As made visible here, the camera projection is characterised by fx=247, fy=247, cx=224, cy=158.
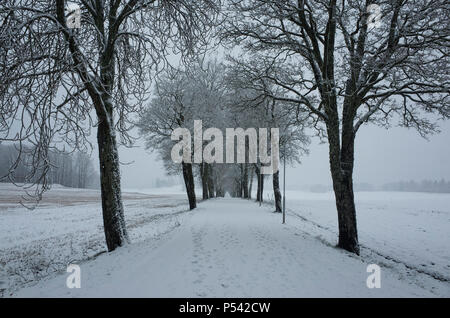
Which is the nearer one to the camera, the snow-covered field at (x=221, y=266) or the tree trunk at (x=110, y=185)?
the snow-covered field at (x=221, y=266)

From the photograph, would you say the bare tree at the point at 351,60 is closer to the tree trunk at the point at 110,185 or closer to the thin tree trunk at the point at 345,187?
the thin tree trunk at the point at 345,187

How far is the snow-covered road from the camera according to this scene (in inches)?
156

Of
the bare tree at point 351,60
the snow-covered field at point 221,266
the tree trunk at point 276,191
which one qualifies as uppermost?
the bare tree at point 351,60

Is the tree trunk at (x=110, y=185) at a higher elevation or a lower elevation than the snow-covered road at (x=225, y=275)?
higher

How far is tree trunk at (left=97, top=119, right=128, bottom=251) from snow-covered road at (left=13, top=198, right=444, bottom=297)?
0.69m

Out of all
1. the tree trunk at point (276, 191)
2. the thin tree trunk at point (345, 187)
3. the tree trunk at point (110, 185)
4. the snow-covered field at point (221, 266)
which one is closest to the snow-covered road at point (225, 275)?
the snow-covered field at point (221, 266)

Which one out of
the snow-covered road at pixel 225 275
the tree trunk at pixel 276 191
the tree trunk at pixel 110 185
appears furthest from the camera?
the tree trunk at pixel 276 191

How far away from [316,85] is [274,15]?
264 centimetres

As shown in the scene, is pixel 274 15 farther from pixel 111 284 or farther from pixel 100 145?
pixel 111 284

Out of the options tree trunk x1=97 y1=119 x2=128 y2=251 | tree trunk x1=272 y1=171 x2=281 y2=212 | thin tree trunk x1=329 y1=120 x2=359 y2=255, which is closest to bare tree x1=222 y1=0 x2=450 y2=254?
thin tree trunk x1=329 y1=120 x2=359 y2=255

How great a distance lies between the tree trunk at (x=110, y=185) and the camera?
6883 mm

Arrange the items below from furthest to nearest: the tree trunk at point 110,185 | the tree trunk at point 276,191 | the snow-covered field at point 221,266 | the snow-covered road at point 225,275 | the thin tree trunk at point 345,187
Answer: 1. the tree trunk at point 276,191
2. the thin tree trunk at point 345,187
3. the tree trunk at point 110,185
4. the snow-covered field at point 221,266
5. the snow-covered road at point 225,275

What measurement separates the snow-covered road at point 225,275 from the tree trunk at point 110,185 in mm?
686
